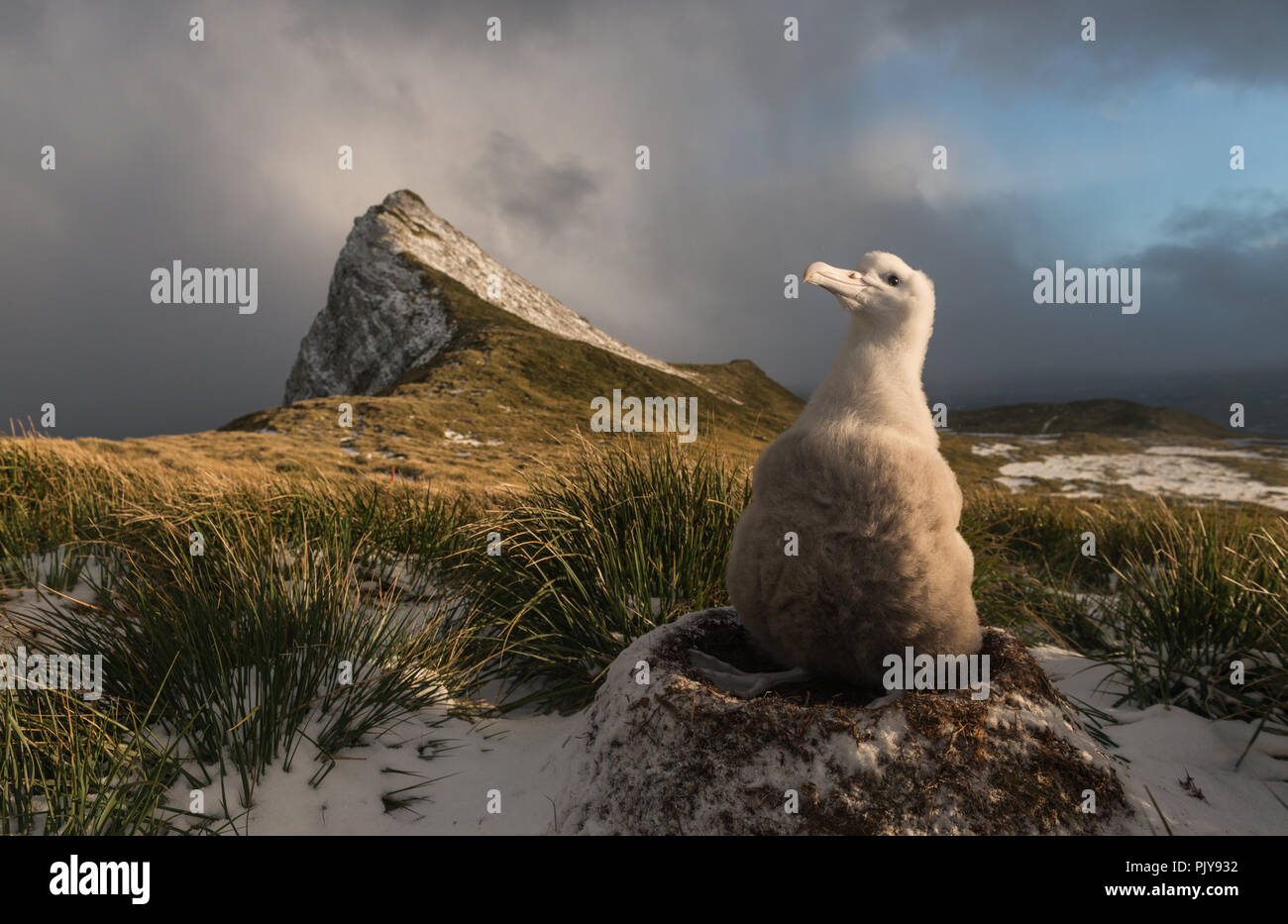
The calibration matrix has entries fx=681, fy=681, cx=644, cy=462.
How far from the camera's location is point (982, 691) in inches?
111

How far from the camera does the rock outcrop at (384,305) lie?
60875 millimetres

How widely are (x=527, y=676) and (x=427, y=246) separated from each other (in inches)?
2950

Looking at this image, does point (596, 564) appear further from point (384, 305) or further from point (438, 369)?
point (384, 305)

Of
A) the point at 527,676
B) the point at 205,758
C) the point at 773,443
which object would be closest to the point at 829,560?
the point at 773,443

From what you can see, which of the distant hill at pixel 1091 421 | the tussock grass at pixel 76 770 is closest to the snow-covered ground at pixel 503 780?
the tussock grass at pixel 76 770

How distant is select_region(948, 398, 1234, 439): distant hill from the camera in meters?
124

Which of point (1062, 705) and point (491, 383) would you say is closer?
point (1062, 705)

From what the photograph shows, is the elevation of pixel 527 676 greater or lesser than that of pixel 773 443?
lesser

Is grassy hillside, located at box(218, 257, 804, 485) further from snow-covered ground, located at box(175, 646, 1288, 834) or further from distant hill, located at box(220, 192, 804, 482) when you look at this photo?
snow-covered ground, located at box(175, 646, 1288, 834)

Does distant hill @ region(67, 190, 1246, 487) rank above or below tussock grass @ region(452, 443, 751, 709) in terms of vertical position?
above

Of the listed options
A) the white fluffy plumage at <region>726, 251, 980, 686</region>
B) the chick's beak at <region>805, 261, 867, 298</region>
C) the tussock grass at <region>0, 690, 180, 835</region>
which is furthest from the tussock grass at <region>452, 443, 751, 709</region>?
the chick's beak at <region>805, 261, 867, 298</region>

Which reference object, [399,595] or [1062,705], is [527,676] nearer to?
[399,595]

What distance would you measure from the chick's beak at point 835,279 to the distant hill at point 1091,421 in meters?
124

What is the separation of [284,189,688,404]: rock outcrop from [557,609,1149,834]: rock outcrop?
192ft
